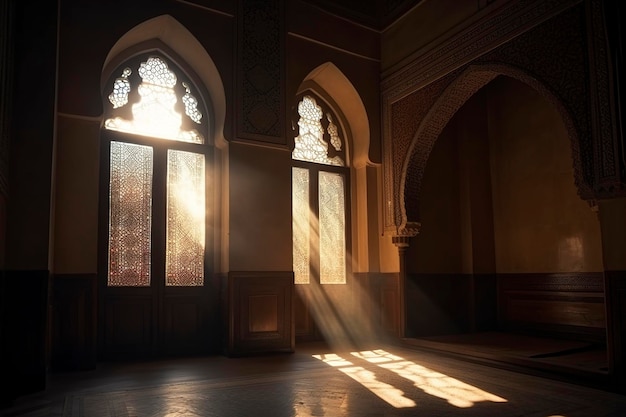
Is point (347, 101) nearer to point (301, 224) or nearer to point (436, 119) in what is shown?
point (436, 119)

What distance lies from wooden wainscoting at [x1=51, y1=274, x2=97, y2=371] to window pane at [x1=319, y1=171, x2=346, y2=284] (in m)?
2.82

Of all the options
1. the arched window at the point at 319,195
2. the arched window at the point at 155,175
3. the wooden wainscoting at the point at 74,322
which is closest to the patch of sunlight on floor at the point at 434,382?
the arched window at the point at 319,195

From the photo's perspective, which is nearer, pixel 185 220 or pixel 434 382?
pixel 434 382

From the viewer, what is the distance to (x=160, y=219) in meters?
5.56

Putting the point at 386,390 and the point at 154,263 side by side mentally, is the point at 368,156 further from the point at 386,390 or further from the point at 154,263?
the point at 386,390

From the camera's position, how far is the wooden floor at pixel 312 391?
10.6 ft

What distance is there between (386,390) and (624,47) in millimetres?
3104

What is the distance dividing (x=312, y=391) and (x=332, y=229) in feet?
10.6

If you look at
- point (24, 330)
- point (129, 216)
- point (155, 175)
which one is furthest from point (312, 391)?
point (155, 175)

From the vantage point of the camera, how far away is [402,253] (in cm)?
654

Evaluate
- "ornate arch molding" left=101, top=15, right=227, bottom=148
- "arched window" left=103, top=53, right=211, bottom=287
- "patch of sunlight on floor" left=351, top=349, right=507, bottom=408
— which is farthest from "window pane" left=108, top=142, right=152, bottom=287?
"patch of sunlight on floor" left=351, top=349, right=507, bottom=408

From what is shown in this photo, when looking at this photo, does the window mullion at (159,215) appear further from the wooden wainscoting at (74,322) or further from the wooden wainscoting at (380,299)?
the wooden wainscoting at (380,299)

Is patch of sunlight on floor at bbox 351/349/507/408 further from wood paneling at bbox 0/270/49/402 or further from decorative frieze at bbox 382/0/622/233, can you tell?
wood paneling at bbox 0/270/49/402

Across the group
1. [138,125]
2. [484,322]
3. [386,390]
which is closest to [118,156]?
[138,125]
